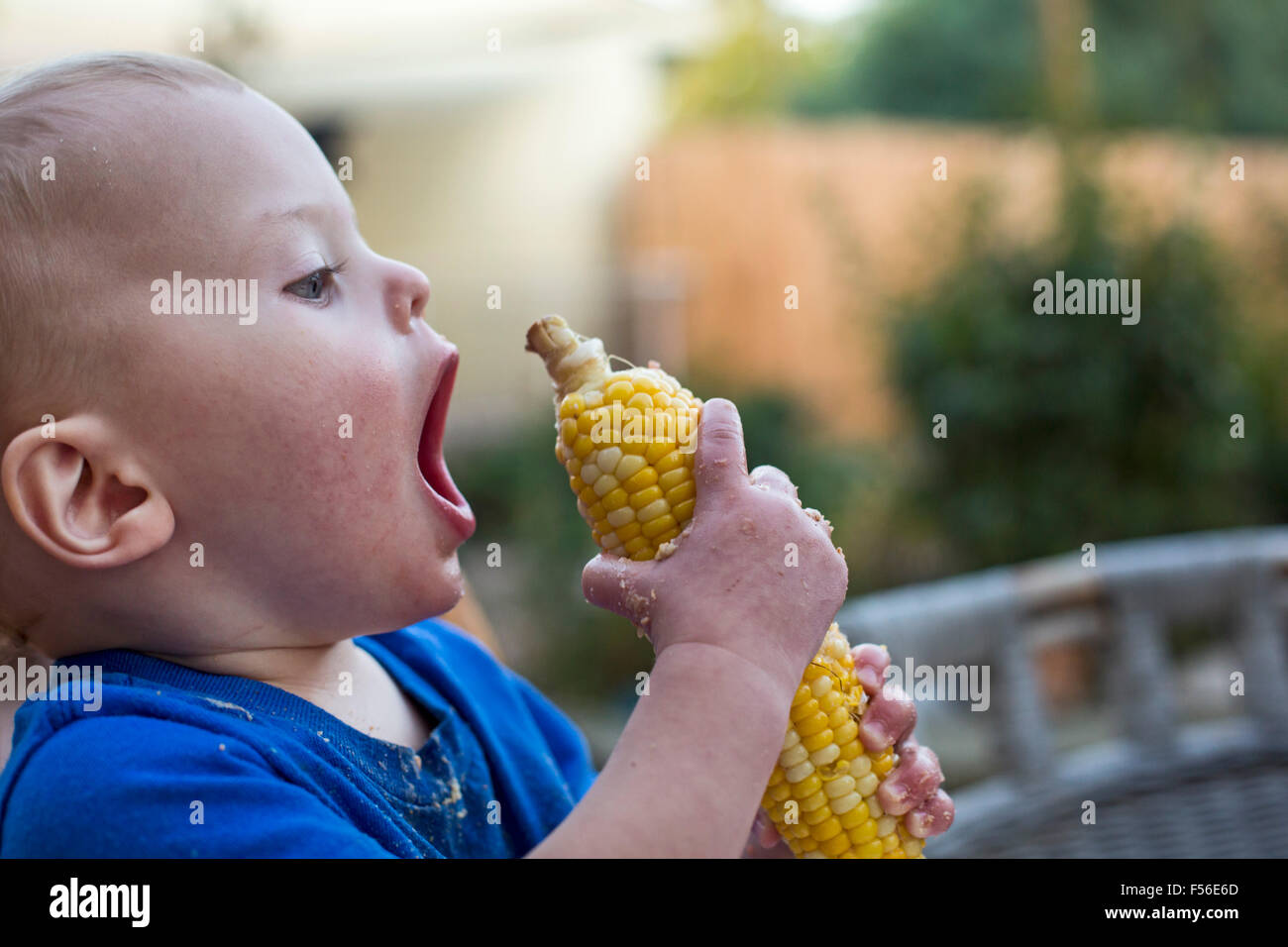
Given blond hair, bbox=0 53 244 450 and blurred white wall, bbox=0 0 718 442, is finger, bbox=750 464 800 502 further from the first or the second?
blurred white wall, bbox=0 0 718 442

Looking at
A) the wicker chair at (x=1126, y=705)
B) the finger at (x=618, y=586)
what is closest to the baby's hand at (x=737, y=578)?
the finger at (x=618, y=586)

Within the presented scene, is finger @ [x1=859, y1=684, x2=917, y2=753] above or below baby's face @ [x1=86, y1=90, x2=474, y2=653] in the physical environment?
below

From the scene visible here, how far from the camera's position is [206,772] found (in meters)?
0.77

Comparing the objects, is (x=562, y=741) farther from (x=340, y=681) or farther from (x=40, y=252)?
(x=40, y=252)

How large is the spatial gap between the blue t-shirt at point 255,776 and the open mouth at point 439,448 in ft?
0.64

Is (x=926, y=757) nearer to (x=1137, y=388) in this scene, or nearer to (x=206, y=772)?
(x=206, y=772)

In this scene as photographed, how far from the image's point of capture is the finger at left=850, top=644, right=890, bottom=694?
100 centimetres

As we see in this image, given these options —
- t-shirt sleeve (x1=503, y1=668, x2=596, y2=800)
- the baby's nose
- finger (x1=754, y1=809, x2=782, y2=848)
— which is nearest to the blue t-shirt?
t-shirt sleeve (x1=503, y1=668, x2=596, y2=800)

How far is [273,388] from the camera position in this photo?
2.85ft

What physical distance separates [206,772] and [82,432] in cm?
26

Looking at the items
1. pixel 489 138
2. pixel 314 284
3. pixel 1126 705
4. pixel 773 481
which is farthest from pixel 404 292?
pixel 489 138

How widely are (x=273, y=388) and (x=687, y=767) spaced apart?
0.42 metres

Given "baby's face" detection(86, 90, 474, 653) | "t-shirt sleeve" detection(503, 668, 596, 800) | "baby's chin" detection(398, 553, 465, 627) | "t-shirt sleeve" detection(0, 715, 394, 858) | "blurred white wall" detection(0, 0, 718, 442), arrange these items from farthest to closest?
"blurred white wall" detection(0, 0, 718, 442), "t-shirt sleeve" detection(503, 668, 596, 800), "baby's chin" detection(398, 553, 465, 627), "baby's face" detection(86, 90, 474, 653), "t-shirt sleeve" detection(0, 715, 394, 858)

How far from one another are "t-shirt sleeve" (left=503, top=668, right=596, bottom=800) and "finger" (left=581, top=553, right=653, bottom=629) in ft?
1.41
